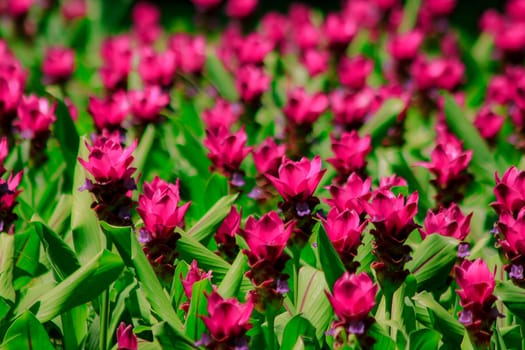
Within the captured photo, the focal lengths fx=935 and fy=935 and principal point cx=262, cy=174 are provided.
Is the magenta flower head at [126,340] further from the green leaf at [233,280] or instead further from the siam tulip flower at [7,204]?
the siam tulip flower at [7,204]

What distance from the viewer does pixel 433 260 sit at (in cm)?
244

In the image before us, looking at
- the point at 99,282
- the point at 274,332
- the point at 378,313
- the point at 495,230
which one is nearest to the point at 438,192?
the point at 495,230

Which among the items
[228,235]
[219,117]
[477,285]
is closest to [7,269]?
[228,235]

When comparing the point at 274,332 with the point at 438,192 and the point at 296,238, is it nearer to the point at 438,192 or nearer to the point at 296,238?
the point at 296,238

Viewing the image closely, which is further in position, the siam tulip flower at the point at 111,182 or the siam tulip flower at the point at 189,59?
the siam tulip flower at the point at 189,59

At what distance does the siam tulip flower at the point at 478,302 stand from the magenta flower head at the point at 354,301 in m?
0.26

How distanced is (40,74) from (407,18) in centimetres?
253

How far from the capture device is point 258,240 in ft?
7.06

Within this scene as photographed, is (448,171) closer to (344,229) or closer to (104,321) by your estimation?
(344,229)

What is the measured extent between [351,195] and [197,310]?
559 millimetres

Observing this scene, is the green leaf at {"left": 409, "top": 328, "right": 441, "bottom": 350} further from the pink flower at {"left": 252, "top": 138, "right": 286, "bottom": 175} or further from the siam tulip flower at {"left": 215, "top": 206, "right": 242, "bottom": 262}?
the pink flower at {"left": 252, "top": 138, "right": 286, "bottom": 175}

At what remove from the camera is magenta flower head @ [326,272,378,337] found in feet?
6.56

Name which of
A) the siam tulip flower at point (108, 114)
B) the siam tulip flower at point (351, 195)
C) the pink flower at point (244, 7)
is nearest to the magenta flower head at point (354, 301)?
the siam tulip flower at point (351, 195)

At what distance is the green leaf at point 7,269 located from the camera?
2.44 metres
